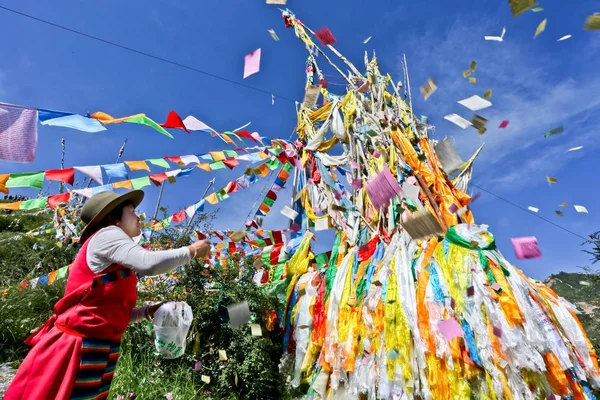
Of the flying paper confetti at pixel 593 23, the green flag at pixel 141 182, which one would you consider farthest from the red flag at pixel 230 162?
the flying paper confetti at pixel 593 23

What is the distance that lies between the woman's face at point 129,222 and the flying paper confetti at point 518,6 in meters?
2.26

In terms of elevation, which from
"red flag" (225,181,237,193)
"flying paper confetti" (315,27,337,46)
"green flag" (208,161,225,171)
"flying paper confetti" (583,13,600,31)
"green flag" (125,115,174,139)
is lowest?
"flying paper confetti" (583,13,600,31)

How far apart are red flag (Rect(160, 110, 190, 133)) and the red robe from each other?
1820 millimetres

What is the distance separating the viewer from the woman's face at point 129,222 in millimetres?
1905

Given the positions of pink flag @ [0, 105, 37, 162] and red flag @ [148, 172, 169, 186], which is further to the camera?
red flag @ [148, 172, 169, 186]

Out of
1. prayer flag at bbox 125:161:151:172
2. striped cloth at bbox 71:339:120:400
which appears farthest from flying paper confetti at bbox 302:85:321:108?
striped cloth at bbox 71:339:120:400

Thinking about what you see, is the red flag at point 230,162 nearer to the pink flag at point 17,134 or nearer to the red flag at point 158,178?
the red flag at point 158,178

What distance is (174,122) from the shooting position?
3.33 meters

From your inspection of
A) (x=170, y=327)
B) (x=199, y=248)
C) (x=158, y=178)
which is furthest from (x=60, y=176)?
(x=199, y=248)

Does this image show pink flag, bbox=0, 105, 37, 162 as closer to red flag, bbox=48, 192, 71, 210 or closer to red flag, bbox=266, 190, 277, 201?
red flag, bbox=48, 192, 71, 210

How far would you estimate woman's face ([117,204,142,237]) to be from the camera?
191 centimetres

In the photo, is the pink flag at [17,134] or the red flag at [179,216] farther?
the red flag at [179,216]

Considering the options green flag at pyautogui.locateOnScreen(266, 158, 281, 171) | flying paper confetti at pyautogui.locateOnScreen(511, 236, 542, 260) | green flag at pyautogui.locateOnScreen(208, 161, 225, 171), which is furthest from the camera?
green flag at pyautogui.locateOnScreen(266, 158, 281, 171)

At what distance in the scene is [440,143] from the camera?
3916 mm
